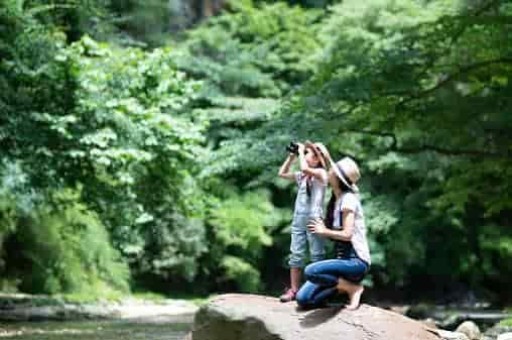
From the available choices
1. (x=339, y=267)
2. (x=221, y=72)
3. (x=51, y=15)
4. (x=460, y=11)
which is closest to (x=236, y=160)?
(x=460, y=11)

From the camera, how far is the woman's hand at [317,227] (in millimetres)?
6406

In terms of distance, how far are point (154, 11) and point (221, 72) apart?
271 centimetres

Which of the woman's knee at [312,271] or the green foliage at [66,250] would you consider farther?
the green foliage at [66,250]

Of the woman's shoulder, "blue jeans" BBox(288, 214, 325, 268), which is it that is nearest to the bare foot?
"blue jeans" BBox(288, 214, 325, 268)

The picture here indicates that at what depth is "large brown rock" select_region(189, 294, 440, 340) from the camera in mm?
6254

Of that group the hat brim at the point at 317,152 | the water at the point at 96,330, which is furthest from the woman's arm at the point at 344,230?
the water at the point at 96,330

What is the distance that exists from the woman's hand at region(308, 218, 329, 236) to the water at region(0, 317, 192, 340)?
4932mm

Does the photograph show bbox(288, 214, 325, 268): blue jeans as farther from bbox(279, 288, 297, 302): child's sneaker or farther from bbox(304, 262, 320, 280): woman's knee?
bbox(304, 262, 320, 280): woman's knee

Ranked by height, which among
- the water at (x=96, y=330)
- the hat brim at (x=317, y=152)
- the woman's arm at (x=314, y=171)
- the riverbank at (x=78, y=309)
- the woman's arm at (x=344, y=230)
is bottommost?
the riverbank at (x=78, y=309)

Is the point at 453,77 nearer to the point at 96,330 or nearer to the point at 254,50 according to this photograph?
the point at 96,330

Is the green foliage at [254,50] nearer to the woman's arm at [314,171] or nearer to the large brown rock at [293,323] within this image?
the woman's arm at [314,171]

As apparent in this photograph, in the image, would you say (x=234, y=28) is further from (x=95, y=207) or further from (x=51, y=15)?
(x=95, y=207)

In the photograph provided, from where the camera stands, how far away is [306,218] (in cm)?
714

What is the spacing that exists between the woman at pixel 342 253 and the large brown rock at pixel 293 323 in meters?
0.14
